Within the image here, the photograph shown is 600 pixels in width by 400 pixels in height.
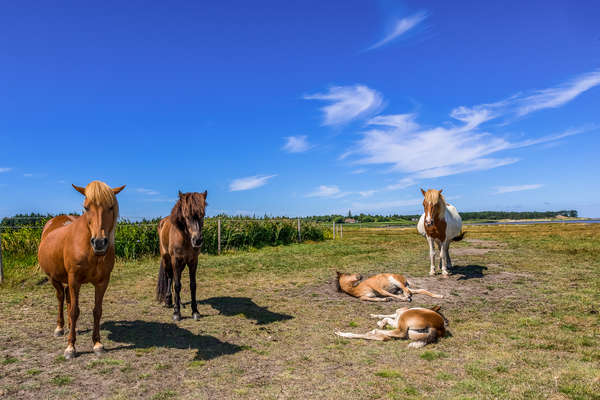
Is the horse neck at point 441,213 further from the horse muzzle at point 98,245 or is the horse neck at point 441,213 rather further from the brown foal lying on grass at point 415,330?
the horse muzzle at point 98,245

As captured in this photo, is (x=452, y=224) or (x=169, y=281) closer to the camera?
(x=169, y=281)

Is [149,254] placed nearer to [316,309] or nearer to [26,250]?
[26,250]

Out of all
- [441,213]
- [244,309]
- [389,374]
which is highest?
[441,213]

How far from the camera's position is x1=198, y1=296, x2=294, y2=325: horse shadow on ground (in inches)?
273

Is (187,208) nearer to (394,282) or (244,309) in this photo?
(244,309)

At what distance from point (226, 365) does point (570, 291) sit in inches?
342

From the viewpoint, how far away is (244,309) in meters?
7.69

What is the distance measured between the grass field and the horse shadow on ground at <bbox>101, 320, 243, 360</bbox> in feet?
0.11

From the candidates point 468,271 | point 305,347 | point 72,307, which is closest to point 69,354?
point 72,307

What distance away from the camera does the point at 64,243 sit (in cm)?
505

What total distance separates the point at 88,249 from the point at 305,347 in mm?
3500

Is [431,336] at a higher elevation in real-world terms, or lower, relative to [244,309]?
higher

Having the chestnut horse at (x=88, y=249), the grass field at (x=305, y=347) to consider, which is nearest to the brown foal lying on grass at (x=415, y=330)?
the grass field at (x=305, y=347)

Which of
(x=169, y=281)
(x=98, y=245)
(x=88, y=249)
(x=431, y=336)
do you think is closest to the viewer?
(x=98, y=245)
